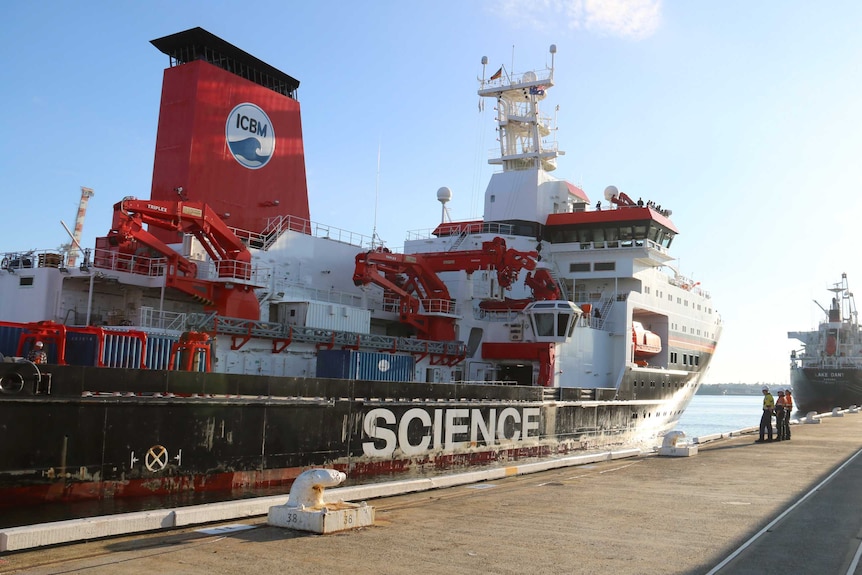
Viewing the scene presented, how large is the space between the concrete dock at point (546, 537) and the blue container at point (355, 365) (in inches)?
232

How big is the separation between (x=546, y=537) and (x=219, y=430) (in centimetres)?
677

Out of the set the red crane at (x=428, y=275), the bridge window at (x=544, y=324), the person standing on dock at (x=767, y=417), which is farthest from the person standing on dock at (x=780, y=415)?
the red crane at (x=428, y=275)

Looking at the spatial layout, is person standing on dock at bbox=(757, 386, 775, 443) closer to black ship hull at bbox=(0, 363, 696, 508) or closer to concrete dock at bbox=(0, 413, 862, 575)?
black ship hull at bbox=(0, 363, 696, 508)

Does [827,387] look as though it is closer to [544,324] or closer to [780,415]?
[780,415]

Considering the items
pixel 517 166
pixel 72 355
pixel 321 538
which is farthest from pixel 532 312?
pixel 321 538

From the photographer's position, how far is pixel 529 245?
32719 millimetres

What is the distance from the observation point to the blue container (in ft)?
59.5

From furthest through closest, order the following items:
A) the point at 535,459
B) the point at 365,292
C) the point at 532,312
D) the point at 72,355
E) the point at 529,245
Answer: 1. the point at 529,245
2. the point at 532,312
3. the point at 365,292
4. the point at 535,459
5. the point at 72,355

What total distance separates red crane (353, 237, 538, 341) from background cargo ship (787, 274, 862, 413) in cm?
5798

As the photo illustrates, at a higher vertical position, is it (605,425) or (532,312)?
(532,312)

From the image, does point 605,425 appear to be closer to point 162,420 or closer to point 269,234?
point 269,234

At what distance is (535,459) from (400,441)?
6730mm

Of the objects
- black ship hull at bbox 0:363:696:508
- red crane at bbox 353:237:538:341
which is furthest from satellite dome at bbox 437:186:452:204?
black ship hull at bbox 0:363:696:508

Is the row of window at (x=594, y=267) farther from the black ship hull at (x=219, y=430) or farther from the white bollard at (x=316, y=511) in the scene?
the white bollard at (x=316, y=511)
